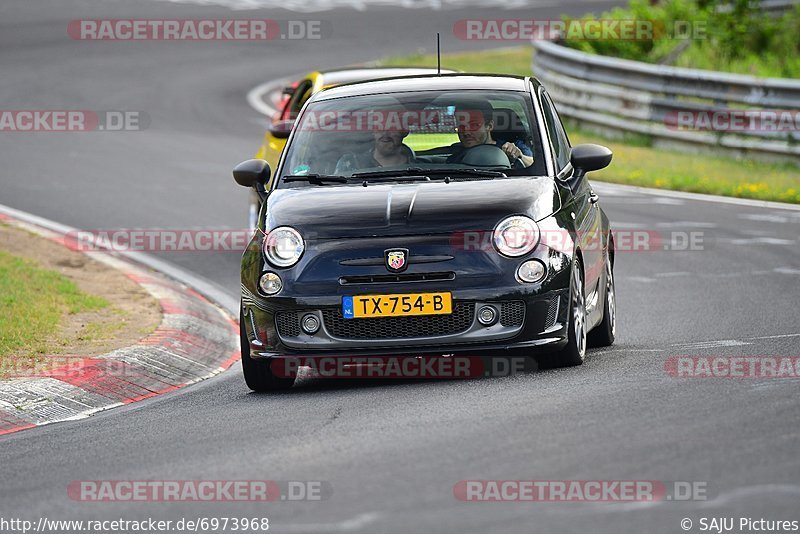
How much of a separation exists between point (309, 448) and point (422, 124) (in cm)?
322

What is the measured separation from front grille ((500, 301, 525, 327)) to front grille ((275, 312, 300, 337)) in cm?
111

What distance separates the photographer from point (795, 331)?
33.0 feet

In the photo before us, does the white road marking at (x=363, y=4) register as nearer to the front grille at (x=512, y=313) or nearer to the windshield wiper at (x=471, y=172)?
the windshield wiper at (x=471, y=172)

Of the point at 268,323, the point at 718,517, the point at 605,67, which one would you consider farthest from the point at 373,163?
the point at 605,67

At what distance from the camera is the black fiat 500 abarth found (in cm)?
833

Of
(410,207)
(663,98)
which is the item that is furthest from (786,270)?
(663,98)

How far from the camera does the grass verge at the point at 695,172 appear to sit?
18281mm

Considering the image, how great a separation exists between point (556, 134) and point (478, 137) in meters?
0.68

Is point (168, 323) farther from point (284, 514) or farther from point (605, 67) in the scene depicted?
point (605, 67)

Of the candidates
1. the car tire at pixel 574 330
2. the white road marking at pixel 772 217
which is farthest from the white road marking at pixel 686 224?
the car tire at pixel 574 330

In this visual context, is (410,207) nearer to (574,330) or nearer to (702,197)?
(574,330)

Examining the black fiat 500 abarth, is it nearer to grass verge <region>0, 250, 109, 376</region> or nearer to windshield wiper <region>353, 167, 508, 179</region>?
windshield wiper <region>353, 167, 508, 179</region>

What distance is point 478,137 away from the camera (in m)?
9.50

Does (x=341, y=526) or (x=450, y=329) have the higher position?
(x=341, y=526)
